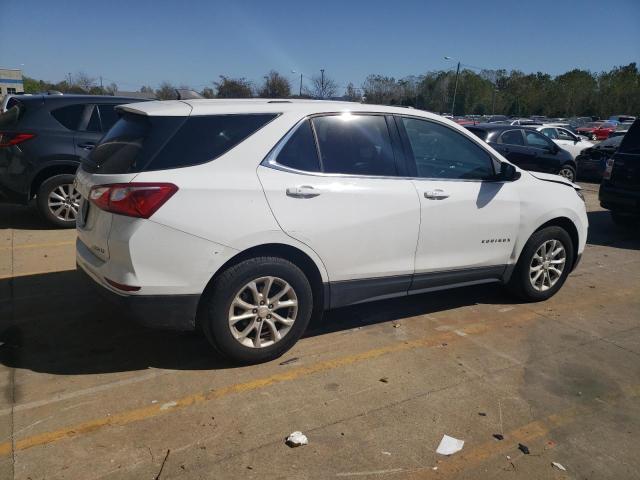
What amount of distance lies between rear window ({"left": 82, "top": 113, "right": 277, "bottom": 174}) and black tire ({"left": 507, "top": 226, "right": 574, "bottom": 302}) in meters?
2.73

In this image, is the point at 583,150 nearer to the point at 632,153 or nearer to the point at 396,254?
the point at 632,153

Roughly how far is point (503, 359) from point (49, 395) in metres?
3.08

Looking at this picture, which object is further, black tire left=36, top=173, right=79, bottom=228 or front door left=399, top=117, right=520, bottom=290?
black tire left=36, top=173, right=79, bottom=228

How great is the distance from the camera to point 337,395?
11.0ft

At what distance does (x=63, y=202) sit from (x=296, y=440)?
5848 millimetres

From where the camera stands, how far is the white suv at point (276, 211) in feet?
10.6

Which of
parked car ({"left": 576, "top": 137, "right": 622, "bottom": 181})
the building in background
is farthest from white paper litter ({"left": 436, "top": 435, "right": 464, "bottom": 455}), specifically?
the building in background

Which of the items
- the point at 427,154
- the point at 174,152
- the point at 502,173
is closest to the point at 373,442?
the point at 174,152

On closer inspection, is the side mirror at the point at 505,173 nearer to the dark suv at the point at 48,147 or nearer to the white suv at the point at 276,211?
the white suv at the point at 276,211

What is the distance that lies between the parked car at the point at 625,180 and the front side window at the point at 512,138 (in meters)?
3.42

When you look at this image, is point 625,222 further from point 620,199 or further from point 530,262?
point 530,262

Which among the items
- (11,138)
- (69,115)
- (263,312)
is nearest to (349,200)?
(263,312)

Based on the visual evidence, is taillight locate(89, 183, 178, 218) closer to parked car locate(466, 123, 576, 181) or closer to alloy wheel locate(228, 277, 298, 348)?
alloy wheel locate(228, 277, 298, 348)

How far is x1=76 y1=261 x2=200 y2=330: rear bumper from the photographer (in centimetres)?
322
